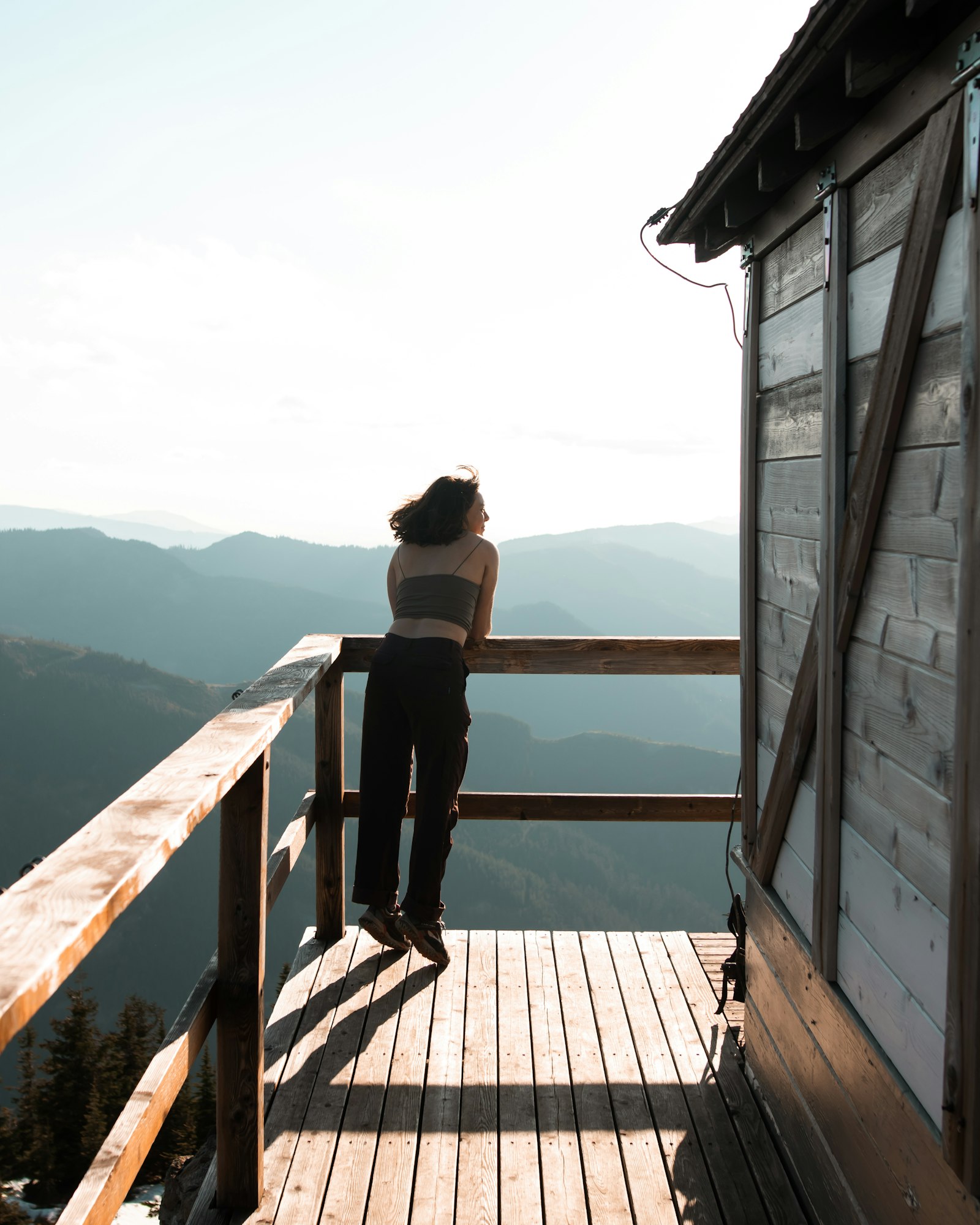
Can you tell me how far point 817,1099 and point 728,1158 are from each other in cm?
32

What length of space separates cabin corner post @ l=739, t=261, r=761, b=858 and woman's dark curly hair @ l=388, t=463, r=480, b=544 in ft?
3.08

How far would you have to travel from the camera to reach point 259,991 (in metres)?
2.07

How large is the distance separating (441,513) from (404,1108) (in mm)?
1825

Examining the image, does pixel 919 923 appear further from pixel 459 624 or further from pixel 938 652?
pixel 459 624

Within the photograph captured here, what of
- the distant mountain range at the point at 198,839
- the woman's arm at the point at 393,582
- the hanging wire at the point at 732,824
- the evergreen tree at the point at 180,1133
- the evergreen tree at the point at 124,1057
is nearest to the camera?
the hanging wire at the point at 732,824

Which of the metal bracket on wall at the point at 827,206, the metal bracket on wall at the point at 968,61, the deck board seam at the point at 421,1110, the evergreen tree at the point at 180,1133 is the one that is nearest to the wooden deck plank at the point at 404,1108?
the deck board seam at the point at 421,1110

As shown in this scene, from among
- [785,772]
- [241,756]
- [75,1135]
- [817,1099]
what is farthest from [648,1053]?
[75,1135]

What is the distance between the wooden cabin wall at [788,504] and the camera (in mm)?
2240

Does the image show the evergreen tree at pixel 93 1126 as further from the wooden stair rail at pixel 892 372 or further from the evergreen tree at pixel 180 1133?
the wooden stair rail at pixel 892 372

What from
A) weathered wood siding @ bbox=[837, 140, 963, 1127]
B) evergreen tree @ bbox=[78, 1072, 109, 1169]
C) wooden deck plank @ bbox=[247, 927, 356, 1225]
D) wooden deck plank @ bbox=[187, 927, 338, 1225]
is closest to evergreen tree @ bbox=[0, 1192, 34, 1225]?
Result: evergreen tree @ bbox=[78, 1072, 109, 1169]

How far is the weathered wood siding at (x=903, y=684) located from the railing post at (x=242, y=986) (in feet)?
4.24

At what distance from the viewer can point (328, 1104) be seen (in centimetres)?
252

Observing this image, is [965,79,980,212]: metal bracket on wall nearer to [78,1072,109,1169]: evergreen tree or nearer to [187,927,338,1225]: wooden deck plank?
[187,927,338,1225]: wooden deck plank

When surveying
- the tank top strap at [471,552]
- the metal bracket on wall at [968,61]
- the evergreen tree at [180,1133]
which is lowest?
the evergreen tree at [180,1133]
